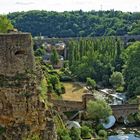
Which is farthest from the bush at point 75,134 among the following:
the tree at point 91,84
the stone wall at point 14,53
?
the tree at point 91,84

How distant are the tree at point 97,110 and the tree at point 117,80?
2450cm

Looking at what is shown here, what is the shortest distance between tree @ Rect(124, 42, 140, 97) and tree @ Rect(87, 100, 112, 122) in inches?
634

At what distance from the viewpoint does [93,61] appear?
96375mm

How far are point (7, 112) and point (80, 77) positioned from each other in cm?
6932

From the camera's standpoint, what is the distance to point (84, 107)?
63.5 m

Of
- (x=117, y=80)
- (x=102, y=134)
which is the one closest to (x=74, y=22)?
(x=117, y=80)

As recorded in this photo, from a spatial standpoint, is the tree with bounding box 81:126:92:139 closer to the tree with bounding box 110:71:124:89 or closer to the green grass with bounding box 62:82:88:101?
the green grass with bounding box 62:82:88:101

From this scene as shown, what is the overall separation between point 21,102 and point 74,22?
15512 cm

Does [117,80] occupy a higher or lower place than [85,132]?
lower

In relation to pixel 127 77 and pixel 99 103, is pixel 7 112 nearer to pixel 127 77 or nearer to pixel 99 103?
pixel 99 103

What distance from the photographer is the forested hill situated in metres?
166

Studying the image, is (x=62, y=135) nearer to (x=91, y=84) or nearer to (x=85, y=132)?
(x=85, y=132)

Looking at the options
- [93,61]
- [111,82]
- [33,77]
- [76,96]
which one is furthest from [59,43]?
[33,77]

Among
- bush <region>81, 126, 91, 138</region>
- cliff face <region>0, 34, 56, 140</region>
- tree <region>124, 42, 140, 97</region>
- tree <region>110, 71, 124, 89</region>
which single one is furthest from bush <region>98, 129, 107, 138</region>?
tree <region>110, 71, 124, 89</region>
